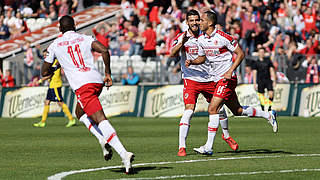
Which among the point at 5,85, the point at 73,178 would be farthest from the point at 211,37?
the point at 5,85

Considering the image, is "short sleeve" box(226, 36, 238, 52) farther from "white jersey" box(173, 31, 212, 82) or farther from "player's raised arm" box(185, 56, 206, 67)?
"white jersey" box(173, 31, 212, 82)

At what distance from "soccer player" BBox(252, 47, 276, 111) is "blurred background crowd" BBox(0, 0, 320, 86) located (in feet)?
2.01

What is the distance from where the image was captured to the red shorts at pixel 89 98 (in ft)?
34.5

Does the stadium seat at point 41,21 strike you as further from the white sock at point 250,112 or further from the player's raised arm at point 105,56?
the player's raised arm at point 105,56

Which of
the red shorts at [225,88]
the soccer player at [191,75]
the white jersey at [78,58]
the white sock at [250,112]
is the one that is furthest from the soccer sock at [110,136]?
the white sock at [250,112]

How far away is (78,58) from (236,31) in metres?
20.0

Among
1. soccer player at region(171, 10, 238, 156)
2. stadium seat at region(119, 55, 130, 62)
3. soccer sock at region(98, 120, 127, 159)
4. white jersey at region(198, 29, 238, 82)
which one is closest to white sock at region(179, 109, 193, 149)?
soccer player at region(171, 10, 238, 156)

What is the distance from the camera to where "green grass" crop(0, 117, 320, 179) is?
10.6 meters

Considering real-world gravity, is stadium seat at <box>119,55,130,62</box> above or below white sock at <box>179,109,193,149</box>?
below

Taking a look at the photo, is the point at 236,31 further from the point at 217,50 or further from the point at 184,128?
the point at 184,128

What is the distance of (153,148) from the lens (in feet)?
47.9

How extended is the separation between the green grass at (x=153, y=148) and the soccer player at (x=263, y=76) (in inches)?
51.5

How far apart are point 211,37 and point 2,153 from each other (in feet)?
14.3

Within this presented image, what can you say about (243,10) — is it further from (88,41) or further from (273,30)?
(88,41)
